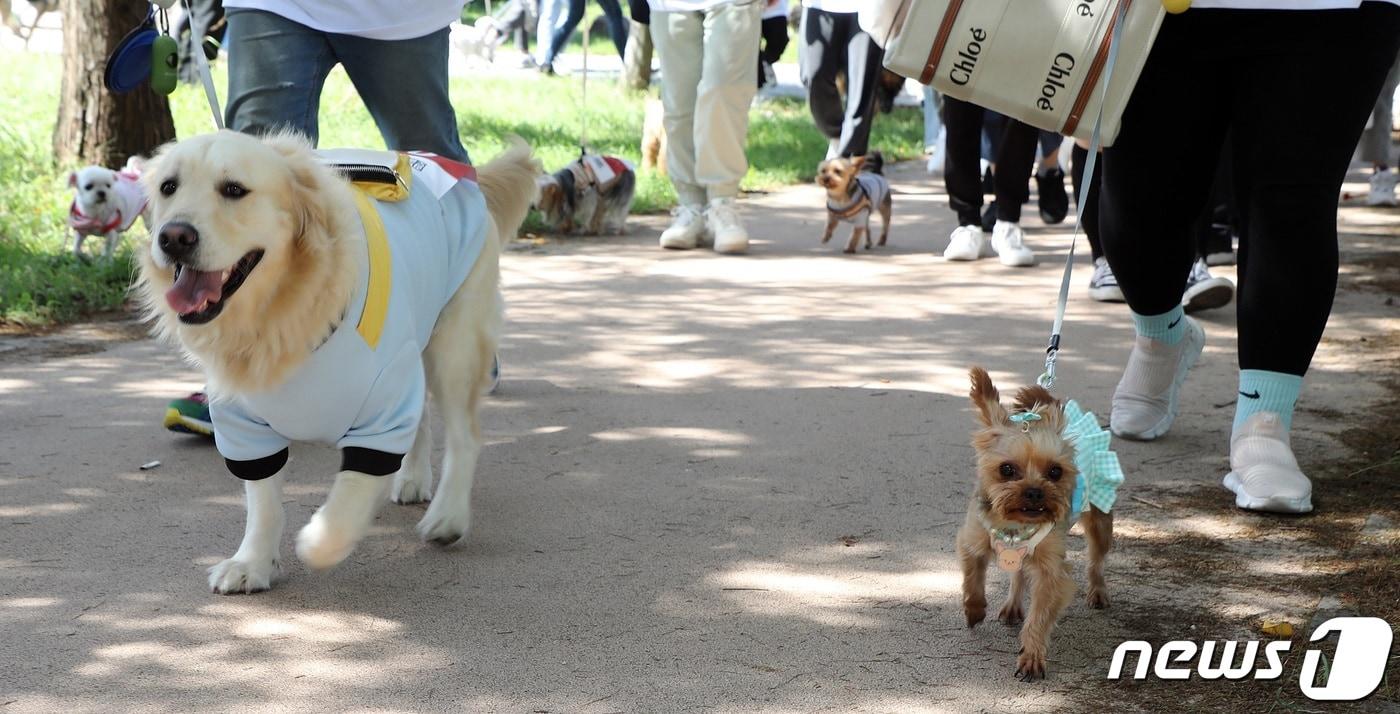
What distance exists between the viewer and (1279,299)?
408cm

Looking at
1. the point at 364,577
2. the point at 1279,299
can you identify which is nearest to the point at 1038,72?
the point at 1279,299

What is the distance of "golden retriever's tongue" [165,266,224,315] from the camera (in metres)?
3.23

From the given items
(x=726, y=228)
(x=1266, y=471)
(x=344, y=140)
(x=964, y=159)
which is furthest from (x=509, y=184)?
(x=344, y=140)

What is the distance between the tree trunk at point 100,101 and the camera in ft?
27.9

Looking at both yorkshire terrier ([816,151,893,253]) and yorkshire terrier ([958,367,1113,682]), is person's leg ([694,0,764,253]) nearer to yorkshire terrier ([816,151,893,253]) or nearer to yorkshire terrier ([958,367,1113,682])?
yorkshire terrier ([816,151,893,253])

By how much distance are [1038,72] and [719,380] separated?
7.42 feet

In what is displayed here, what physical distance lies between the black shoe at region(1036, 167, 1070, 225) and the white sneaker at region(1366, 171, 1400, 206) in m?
2.64

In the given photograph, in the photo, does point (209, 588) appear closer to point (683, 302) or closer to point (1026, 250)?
point (683, 302)

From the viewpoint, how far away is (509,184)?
455cm

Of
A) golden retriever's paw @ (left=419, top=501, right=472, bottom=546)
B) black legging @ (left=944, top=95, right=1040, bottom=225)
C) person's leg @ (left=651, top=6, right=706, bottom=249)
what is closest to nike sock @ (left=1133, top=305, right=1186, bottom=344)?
golden retriever's paw @ (left=419, top=501, right=472, bottom=546)

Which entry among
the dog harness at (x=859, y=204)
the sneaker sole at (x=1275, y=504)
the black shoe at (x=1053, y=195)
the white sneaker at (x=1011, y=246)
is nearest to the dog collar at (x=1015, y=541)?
the sneaker sole at (x=1275, y=504)

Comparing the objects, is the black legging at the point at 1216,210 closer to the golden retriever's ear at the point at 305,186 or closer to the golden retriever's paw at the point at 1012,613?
the golden retriever's paw at the point at 1012,613

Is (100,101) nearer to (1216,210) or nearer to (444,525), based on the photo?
(444,525)

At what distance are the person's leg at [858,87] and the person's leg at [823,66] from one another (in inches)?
6.0
